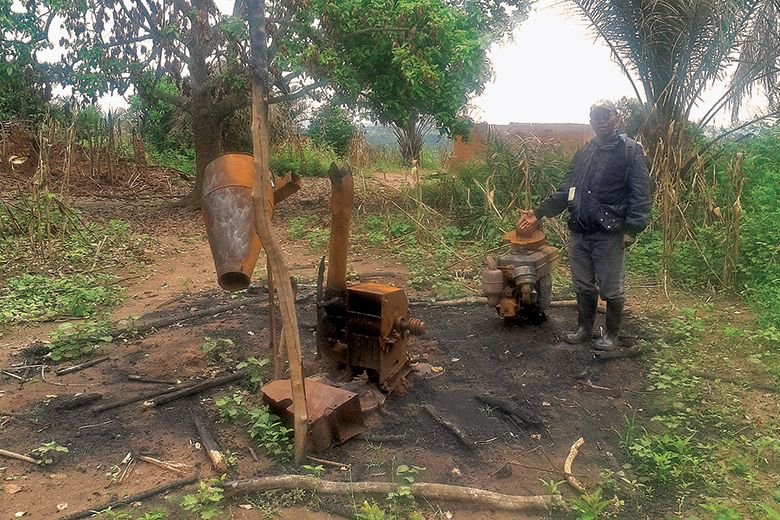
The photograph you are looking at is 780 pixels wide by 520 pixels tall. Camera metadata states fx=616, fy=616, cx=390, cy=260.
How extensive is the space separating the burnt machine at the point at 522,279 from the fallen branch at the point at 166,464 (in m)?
2.72

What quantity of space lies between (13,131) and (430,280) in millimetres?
10968

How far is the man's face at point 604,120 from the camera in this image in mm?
4441

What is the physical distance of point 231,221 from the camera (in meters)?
3.32

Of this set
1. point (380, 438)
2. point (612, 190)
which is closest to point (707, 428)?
point (612, 190)

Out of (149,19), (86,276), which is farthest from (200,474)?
(149,19)

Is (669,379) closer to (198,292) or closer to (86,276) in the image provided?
(198,292)

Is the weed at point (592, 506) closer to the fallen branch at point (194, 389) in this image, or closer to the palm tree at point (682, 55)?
the fallen branch at point (194, 389)

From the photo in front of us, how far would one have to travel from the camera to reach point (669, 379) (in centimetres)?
415

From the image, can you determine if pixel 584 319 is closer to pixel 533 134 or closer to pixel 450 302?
pixel 450 302

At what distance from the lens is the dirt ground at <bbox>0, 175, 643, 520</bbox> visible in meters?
3.10

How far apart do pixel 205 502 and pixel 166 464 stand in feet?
1.64

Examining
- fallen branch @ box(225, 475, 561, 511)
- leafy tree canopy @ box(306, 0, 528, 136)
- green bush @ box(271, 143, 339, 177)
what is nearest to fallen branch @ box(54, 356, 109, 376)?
fallen branch @ box(225, 475, 561, 511)

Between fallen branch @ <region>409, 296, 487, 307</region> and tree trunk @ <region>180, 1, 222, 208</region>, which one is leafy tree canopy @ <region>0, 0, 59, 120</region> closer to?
tree trunk @ <region>180, 1, 222, 208</region>

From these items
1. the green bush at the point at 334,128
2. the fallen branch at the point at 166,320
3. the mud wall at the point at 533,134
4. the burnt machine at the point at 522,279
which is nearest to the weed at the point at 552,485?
the burnt machine at the point at 522,279
